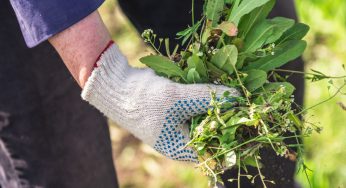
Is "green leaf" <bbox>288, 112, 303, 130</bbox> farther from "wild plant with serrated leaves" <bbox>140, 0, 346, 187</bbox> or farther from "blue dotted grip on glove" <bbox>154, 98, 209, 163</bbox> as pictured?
"blue dotted grip on glove" <bbox>154, 98, 209, 163</bbox>

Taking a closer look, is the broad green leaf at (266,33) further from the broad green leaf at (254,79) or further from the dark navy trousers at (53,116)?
the dark navy trousers at (53,116)

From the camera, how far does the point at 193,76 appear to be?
4.54 feet

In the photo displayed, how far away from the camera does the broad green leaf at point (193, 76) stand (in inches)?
54.3

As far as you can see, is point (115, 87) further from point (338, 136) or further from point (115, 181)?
point (338, 136)

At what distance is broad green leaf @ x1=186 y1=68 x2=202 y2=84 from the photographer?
4.52 feet

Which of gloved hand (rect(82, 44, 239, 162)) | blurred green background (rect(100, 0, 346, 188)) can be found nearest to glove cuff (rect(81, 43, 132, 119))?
gloved hand (rect(82, 44, 239, 162))

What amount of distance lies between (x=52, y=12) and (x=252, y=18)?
1.31 feet

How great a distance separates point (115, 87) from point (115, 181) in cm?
71

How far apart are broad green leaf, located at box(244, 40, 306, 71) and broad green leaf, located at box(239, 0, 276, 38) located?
0.06 metres

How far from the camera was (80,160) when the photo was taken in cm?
195

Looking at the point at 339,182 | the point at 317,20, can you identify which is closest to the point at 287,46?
the point at 339,182

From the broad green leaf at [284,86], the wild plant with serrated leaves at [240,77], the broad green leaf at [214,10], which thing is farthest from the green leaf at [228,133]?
the broad green leaf at [214,10]

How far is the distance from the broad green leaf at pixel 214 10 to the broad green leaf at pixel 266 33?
0.08 m

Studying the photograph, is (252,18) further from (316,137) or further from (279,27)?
(316,137)
